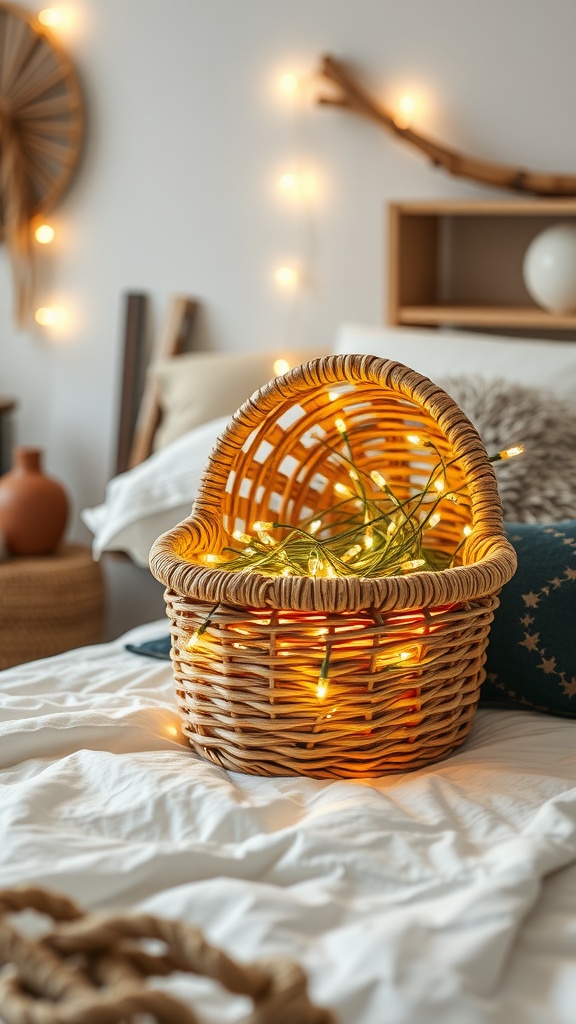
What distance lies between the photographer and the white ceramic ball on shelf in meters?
2.00

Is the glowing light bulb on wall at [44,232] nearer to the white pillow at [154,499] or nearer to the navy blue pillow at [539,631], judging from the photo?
the white pillow at [154,499]

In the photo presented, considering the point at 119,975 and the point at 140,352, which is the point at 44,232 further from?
the point at 119,975

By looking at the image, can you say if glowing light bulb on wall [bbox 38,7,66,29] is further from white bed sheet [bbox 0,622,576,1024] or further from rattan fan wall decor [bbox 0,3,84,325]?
white bed sheet [bbox 0,622,576,1024]

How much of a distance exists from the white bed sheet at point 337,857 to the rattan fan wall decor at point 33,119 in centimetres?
191

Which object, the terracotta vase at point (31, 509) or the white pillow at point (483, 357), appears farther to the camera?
the terracotta vase at point (31, 509)

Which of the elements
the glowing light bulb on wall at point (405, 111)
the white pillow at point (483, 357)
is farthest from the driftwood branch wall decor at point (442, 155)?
the white pillow at point (483, 357)

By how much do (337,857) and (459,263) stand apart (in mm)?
1706

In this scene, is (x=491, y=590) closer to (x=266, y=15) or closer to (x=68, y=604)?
(x=68, y=604)

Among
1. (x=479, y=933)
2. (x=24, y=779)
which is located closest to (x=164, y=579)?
(x=24, y=779)

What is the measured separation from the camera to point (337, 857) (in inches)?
32.9

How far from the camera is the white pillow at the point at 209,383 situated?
7.32 ft

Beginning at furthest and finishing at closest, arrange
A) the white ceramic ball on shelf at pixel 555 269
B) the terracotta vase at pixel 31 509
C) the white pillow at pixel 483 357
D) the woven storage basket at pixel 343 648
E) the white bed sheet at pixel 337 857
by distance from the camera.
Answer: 1. the terracotta vase at pixel 31 509
2. the white ceramic ball on shelf at pixel 555 269
3. the white pillow at pixel 483 357
4. the woven storage basket at pixel 343 648
5. the white bed sheet at pixel 337 857

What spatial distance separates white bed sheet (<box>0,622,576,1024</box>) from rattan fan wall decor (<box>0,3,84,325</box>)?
1.91 metres

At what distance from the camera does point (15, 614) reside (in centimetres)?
224
